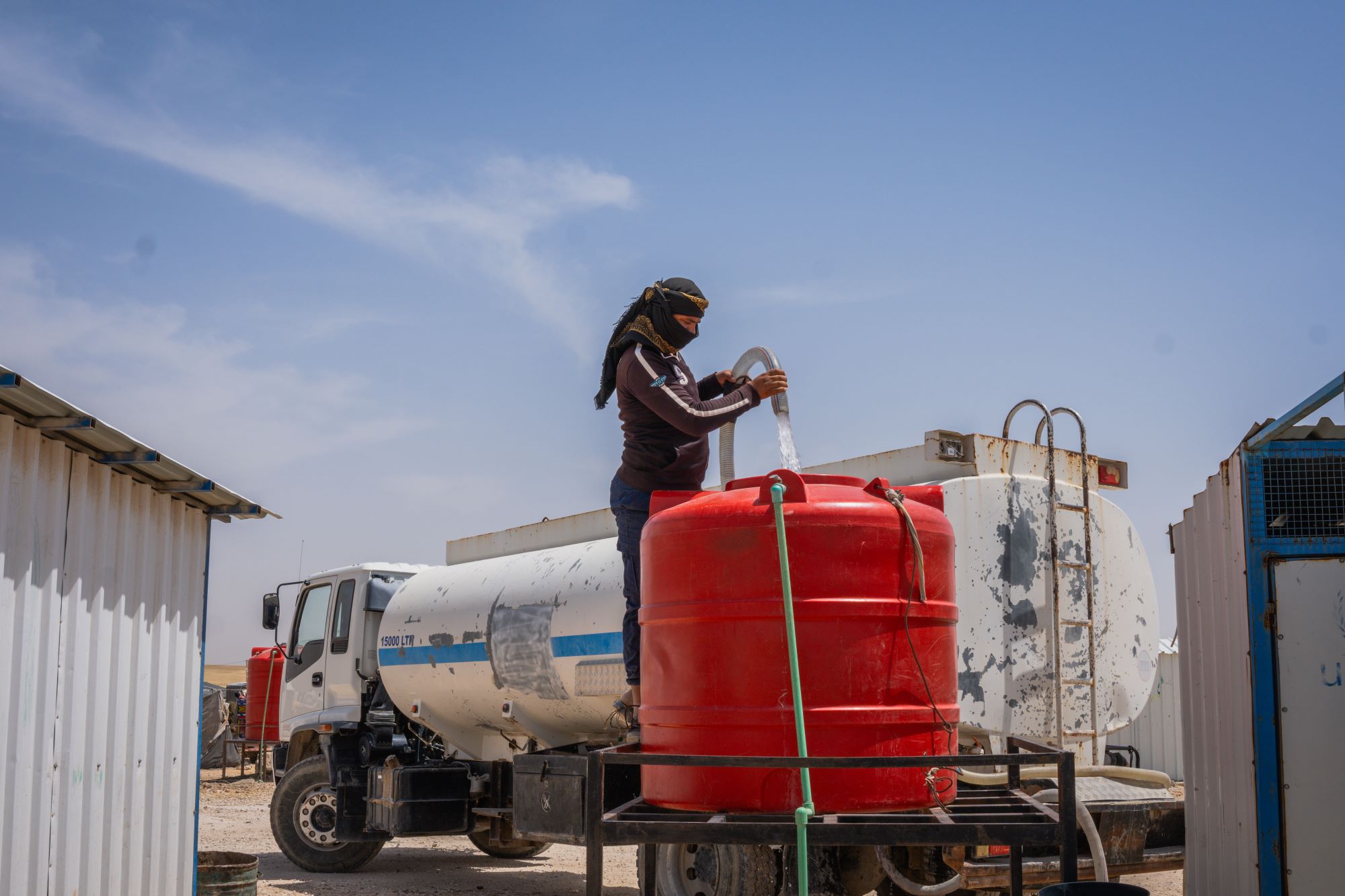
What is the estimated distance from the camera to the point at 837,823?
Result: 13.3 feet

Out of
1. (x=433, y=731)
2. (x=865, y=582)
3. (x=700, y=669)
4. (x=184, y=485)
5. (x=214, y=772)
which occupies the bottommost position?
(x=214, y=772)

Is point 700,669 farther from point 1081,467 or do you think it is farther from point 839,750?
point 1081,467

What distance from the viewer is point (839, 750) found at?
14.4ft

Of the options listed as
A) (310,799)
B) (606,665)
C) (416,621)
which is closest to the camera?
(606,665)

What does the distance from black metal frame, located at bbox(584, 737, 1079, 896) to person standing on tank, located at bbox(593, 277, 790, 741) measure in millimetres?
1516

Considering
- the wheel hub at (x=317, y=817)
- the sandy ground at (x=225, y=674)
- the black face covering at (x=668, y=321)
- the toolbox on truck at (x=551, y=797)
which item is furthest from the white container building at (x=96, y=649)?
the sandy ground at (x=225, y=674)

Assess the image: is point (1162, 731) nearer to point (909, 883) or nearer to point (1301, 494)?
point (909, 883)

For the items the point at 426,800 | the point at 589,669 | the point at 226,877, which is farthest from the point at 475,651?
the point at 226,877

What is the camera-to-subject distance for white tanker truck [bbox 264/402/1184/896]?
7.54 m

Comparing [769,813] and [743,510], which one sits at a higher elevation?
[743,510]

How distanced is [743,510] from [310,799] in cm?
921

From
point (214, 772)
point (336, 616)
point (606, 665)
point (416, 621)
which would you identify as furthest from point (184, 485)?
point (214, 772)

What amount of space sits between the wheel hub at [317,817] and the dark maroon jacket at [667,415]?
25.4 ft

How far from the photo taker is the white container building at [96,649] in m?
5.91
